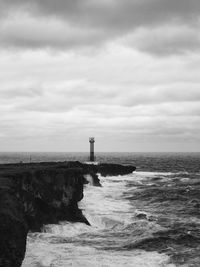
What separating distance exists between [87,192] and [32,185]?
1929 centimetres

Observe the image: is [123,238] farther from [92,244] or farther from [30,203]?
[30,203]

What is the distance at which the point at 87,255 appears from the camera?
18656mm

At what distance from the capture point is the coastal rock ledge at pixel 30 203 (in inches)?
536

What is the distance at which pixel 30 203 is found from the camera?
2438 cm

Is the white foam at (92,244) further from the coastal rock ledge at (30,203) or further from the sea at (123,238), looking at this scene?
the coastal rock ledge at (30,203)

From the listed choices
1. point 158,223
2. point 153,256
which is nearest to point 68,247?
point 153,256

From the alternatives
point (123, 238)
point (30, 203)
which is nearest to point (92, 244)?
point (123, 238)

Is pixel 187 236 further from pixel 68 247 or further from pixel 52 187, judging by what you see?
pixel 52 187

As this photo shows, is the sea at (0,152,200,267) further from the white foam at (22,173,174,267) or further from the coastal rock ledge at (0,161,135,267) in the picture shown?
the coastal rock ledge at (0,161,135,267)

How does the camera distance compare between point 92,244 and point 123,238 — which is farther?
point 123,238

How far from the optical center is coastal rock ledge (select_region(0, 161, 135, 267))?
13.6m

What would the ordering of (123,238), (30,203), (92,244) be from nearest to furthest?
(92,244) < (123,238) < (30,203)

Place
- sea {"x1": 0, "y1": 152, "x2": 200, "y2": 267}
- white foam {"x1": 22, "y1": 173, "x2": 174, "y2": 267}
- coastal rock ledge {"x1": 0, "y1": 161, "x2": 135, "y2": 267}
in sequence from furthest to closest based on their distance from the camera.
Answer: sea {"x1": 0, "y1": 152, "x2": 200, "y2": 267}
white foam {"x1": 22, "y1": 173, "x2": 174, "y2": 267}
coastal rock ledge {"x1": 0, "y1": 161, "x2": 135, "y2": 267}

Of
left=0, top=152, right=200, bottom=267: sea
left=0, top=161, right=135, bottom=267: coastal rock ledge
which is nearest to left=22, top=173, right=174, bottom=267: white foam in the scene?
left=0, top=152, right=200, bottom=267: sea
